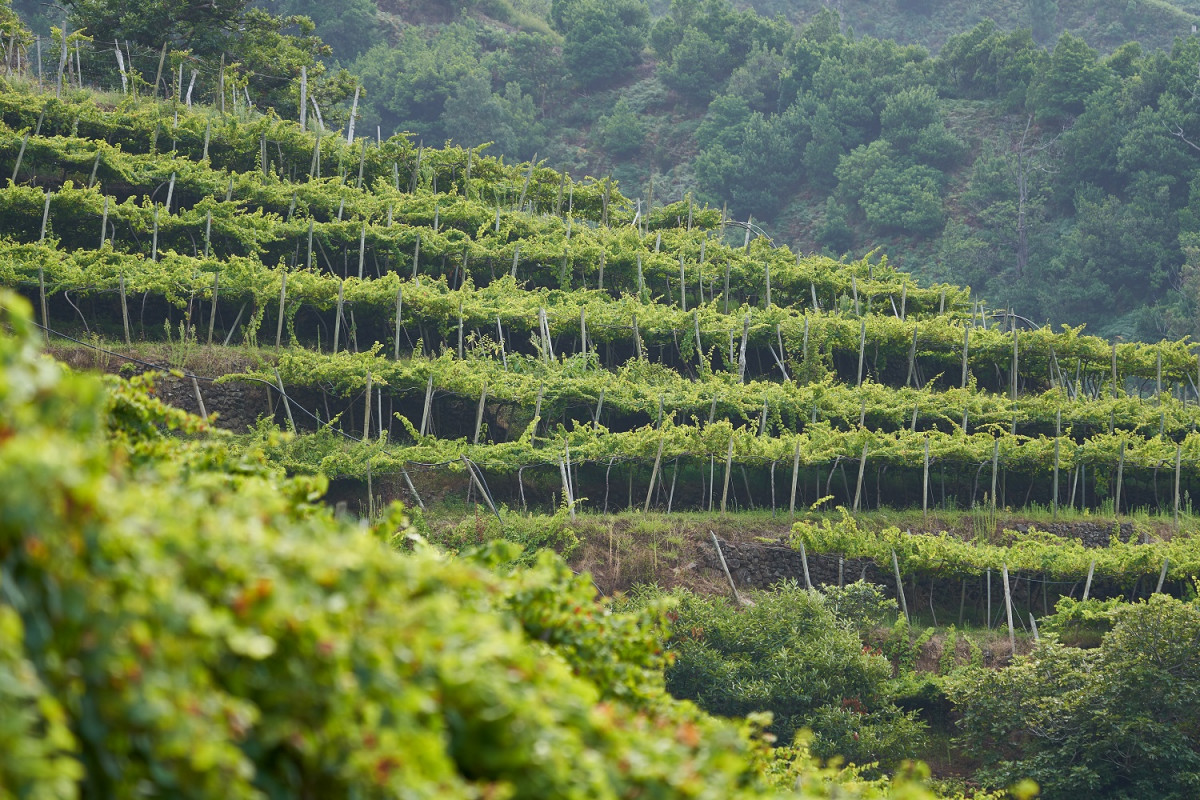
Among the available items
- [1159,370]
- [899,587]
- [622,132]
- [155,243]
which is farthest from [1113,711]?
[622,132]

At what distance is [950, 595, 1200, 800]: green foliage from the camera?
1376 centimetres

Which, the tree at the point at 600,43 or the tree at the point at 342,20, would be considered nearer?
the tree at the point at 342,20

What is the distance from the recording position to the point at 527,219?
2652 centimetres

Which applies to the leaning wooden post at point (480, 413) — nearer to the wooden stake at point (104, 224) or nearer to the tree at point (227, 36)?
the wooden stake at point (104, 224)

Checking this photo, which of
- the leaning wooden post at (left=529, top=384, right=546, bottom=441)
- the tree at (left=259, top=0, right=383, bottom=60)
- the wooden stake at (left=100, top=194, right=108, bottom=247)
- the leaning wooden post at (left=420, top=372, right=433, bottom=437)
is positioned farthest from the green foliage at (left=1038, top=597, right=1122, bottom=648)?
the tree at (left=259, top=0, right=383, bottom=60)

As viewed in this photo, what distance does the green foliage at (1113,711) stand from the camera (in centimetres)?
1376

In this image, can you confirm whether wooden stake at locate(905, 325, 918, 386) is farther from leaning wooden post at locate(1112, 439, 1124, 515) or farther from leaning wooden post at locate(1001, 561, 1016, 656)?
leaning wooden post at locate(1001, 561, 1016, 656)

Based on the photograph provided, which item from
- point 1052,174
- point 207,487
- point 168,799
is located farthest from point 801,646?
point 1052,174

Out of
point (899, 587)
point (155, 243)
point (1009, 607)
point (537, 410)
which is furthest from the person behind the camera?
point (155, 243)

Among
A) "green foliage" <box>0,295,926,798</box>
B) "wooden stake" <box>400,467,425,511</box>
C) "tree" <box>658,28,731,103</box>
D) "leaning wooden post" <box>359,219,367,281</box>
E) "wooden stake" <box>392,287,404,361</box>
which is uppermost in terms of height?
"tree" <box>658,28,731,103</box>

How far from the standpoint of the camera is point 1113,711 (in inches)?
554

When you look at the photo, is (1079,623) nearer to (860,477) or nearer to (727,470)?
(860,477)

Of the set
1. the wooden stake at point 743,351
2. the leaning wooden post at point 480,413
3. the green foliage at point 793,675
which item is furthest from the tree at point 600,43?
the green foliage at point 793,675

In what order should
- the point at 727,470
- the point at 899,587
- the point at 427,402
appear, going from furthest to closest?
the point at 427,402, the point at 727,470, the point at 899,587
